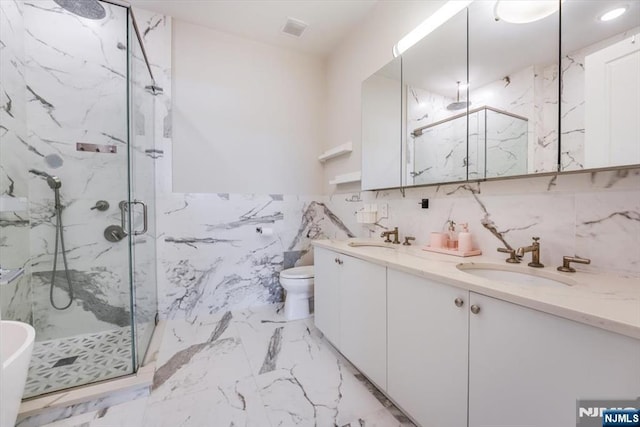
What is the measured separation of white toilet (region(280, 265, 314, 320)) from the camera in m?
2.34

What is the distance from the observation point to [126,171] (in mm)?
1709

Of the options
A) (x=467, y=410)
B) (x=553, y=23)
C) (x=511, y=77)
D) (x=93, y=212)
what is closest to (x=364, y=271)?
(x=467, y=410)

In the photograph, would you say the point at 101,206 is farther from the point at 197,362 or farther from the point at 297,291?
the point at 297,291

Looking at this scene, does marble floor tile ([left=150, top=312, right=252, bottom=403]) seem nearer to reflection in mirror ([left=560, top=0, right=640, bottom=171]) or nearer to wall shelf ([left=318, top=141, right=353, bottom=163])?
wall shelf ([left=318, top=141, right=353, bottom=163])

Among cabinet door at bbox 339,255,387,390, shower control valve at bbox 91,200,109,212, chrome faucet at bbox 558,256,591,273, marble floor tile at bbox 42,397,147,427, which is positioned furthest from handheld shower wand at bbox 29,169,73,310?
chrome faucet at bbox 558,256,591,273

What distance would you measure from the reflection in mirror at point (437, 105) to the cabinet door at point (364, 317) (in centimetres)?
76

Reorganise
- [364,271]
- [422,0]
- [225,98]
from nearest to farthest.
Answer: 1. [364,271]
2. [422,0]
3. [225,98]

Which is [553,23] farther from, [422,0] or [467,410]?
[467,410]

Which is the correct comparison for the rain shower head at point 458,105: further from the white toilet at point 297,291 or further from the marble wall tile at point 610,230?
the white toilet at point 297,291

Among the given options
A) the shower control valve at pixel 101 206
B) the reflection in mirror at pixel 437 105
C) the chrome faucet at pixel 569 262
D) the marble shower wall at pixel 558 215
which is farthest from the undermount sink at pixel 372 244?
the shower control valve at pixel 101 206

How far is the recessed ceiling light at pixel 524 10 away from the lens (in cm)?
112

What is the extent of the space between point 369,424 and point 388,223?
4.35 feet

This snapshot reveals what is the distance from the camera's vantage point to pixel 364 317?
4.83 ft

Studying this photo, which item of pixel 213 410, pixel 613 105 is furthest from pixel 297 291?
pixel 613 105
